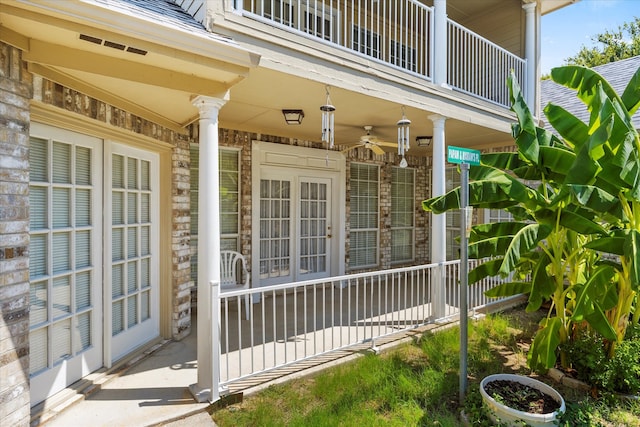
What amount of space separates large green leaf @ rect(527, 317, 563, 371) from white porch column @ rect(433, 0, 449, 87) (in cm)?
324

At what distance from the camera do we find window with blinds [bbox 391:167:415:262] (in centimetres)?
800

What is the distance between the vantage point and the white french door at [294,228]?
612 cm

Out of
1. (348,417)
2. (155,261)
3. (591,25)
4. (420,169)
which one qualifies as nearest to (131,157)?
(155,261)

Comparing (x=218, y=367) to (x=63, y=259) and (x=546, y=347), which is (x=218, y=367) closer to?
(x=63, y=259)

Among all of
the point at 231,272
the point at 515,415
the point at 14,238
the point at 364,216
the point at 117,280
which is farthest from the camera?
the point at 364,216

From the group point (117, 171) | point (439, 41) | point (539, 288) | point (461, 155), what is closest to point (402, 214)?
point (439, 41)

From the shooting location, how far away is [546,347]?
3.30 metres

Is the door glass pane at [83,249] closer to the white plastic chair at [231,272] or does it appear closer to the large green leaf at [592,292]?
the white plastic chair at [231,272]

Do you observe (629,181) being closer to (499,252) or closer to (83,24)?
(499,252)

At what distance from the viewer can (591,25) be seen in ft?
59.3

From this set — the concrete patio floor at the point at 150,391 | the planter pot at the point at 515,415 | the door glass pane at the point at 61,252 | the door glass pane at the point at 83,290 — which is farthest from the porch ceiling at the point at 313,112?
the planter pot at the point at 515,415

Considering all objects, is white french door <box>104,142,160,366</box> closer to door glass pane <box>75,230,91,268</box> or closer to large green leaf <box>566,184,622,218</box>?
door glass pane <box>75,230,91,268</box>

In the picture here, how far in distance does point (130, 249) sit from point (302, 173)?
3.35 metres

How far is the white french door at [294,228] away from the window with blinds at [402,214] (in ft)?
6.02
